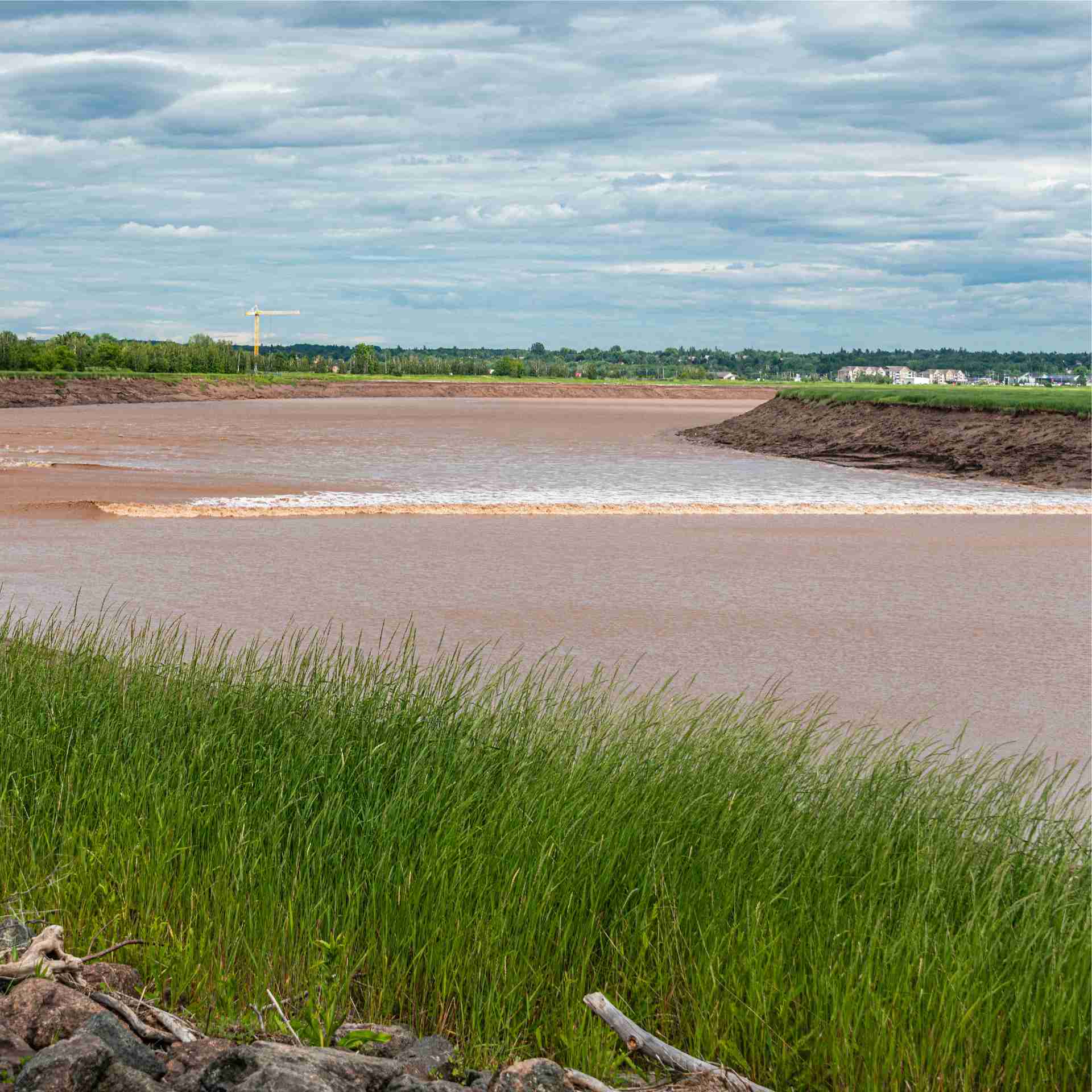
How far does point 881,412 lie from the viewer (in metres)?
42.7

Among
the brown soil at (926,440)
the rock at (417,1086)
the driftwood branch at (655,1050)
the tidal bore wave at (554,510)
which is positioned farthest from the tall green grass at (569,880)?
the brown soil at (926,440)

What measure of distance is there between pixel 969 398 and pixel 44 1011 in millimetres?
39346

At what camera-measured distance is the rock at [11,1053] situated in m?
3.21

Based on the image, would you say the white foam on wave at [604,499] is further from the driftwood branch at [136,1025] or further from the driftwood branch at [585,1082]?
the driftwood branch at [585,1082]

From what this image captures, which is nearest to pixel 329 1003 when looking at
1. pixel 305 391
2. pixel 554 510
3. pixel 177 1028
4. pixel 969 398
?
pixel 177 1028

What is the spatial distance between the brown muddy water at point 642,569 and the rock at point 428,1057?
4.67 metres

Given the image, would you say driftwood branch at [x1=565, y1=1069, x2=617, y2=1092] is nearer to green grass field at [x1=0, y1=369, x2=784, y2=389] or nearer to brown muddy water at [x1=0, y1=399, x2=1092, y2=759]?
brown muddy water at [x1=0, y1=399, x2=1092, y2=759]

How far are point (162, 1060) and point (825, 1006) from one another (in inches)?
67.8

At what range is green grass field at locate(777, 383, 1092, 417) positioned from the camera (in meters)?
34.7

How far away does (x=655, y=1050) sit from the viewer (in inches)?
138

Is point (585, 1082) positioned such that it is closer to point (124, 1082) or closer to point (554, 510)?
point (124, 1082)

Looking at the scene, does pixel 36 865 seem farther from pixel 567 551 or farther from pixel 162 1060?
pixel 567 551

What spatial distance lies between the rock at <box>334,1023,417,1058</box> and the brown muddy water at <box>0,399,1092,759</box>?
4.65m

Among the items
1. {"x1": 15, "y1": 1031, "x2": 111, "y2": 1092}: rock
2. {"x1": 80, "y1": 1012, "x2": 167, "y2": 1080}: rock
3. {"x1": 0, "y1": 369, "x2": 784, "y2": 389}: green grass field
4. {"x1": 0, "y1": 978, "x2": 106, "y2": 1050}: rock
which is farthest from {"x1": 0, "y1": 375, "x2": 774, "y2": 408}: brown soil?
{"x1": 15, "y1": 1031, "x2": 111, "y2": 1092}: rock
